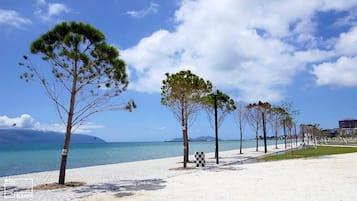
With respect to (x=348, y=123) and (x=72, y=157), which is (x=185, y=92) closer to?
(x=72, y=157)

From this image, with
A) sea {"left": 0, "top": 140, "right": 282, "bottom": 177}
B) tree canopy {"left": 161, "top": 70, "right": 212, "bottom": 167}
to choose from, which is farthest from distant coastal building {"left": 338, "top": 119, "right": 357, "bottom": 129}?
tree canopy {"left": 161, "top": 70, "right": 212, "bottom": 167}

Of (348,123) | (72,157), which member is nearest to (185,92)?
(72,157)

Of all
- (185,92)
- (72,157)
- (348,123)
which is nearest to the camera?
(185,92)

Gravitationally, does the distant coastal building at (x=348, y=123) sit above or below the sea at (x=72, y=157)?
above

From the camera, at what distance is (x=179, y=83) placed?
19.9 metres

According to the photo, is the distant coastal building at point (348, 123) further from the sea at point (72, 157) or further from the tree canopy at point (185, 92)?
the tree canopy at point (185, 92)

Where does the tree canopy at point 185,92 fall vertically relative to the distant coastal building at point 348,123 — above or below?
below

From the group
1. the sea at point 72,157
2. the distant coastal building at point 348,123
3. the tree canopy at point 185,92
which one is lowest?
the sea at point 72,157

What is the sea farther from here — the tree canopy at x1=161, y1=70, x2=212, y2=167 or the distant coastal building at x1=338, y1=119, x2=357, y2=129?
the distant coastal building at x1=338, y1=119, x2=357, y2=129

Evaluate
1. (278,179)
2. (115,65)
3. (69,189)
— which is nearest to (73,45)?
(115,65)

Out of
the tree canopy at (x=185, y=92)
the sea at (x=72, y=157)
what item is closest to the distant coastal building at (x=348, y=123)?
the sea at (x=72, y=157)

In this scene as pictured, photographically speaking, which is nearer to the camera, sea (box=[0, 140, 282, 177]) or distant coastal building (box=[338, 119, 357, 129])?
sea (box=[0, 140, 282, 177])

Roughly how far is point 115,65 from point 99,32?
1.54m

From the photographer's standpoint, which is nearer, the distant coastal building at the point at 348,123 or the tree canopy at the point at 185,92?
the tree canopy at the point at 185,92
